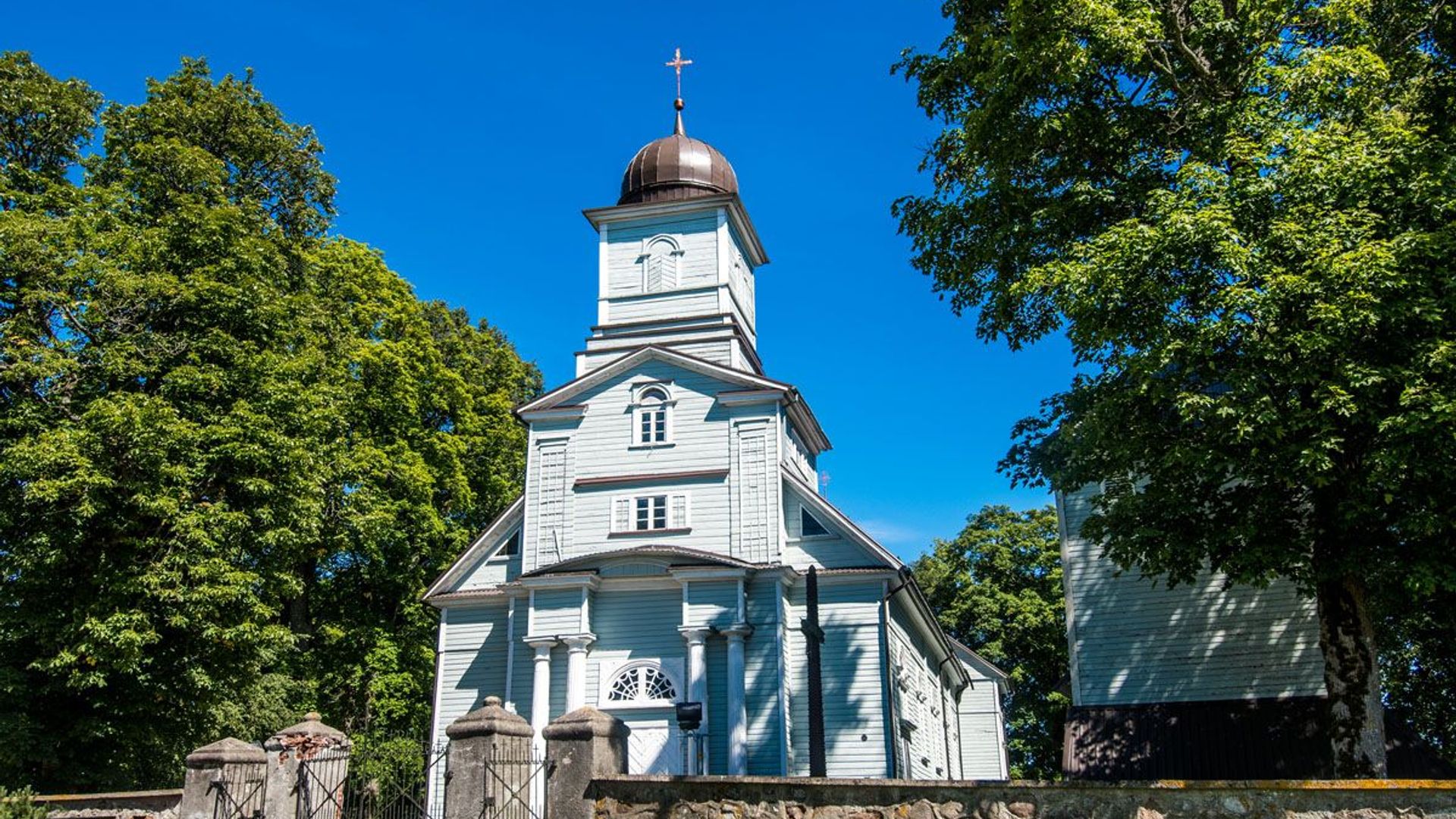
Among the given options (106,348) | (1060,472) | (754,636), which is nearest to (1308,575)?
(1060,472)

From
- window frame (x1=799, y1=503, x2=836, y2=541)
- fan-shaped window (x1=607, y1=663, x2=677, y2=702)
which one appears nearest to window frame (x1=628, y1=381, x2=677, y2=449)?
window frame (x1=799, y1=503, x2=836, y2=541)

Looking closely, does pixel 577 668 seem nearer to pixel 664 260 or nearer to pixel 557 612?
pixel 557 612

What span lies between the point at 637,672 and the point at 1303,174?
14.6 meters

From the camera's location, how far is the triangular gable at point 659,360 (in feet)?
79.2

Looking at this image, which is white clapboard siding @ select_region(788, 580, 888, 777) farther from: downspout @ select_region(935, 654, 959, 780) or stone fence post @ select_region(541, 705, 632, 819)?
stone fence post @ select_region(541, 705, 632, 819)

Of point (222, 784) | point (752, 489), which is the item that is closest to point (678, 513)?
point (752, 489)

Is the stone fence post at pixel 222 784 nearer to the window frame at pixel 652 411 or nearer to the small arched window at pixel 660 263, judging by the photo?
the window frame at pixel 652 411

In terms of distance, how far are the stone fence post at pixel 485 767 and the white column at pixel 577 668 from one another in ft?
33.0

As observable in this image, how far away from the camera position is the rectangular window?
77.9ft

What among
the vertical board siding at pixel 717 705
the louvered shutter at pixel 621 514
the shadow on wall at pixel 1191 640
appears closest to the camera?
the shadow on wall at pixel 1191 640

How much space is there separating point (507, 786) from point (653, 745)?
1057cm

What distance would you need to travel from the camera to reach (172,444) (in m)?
19.0

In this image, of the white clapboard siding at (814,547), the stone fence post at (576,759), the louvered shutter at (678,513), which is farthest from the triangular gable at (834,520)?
the stone fence post at (576,759)

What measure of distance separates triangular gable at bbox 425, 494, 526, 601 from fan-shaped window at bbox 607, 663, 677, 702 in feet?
14.2
